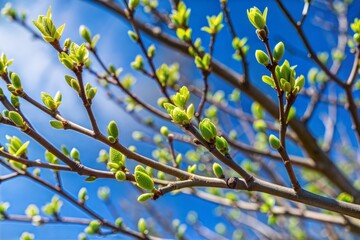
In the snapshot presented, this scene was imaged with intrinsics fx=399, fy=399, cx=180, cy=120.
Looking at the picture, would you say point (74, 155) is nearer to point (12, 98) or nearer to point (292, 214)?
point (12, 98)

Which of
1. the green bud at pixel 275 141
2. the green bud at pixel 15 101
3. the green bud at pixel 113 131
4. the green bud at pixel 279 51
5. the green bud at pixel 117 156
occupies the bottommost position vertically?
the green bud at pixel 15 101

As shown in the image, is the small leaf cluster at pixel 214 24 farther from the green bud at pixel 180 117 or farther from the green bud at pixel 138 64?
the green bud at pixel 180 117

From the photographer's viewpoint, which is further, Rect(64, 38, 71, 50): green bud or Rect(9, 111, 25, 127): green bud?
Rect(64, 38, 71, 50): green bud

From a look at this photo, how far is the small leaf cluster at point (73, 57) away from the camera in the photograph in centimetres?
98

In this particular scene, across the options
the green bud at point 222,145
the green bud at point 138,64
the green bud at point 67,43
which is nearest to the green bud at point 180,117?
the green bud at point 222,145

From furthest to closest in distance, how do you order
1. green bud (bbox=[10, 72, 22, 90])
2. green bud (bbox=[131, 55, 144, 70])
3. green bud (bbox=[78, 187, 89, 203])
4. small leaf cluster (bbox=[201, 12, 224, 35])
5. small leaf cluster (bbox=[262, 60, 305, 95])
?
green bud (bbox=[131, 55, 144, 70])
small leaf cluster (bbox=[201, 12, 224, 35])
green bud (bbox=[78, 187, 89, 203])
green bud (bbox=[10, 72, 22, 90])
small leaf cluster (bbox=[262, 60, 305, 95])

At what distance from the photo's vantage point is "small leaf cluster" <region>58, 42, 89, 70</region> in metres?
0.98

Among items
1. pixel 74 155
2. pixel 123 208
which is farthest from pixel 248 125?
pixel 74 155

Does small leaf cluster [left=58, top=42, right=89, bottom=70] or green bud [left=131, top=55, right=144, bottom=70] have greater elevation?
green bud [left=131, top=55, right=144, bottom=70]

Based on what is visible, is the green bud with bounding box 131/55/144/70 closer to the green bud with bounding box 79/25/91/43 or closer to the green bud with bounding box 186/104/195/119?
the green bud with bounding box 79/25/91/43

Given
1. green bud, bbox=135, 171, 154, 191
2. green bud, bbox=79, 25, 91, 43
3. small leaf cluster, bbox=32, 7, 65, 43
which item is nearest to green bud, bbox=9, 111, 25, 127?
small leaf cluster, bbox=32, 7, 65, 43

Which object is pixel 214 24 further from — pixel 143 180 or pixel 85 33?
pixel 143 180

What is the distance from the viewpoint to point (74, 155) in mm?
1209

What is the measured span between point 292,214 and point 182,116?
1.41 metres
